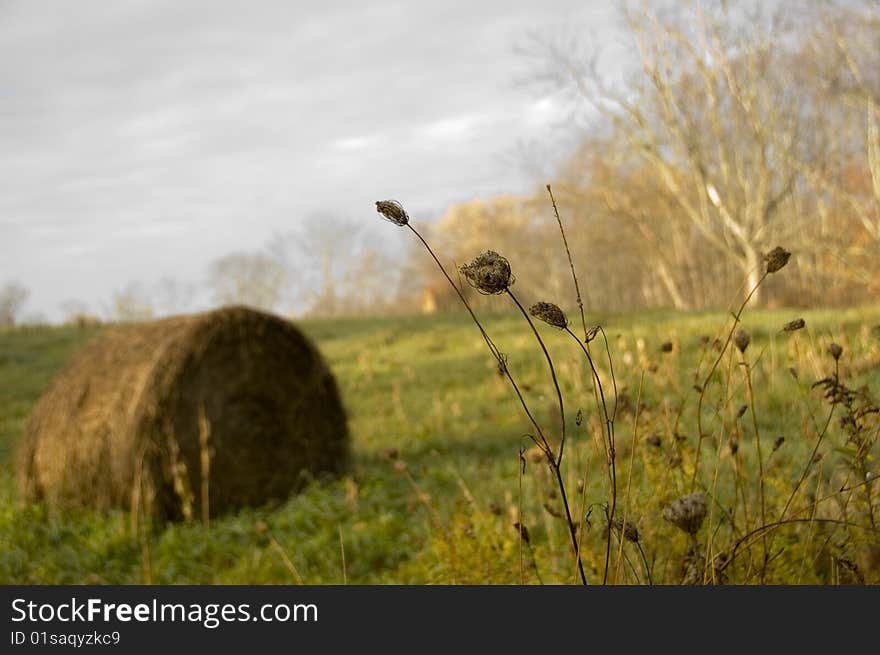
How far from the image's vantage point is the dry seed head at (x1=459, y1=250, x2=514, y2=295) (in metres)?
1.45

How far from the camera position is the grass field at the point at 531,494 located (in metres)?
2.83

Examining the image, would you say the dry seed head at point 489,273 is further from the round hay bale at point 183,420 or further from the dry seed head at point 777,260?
the round hay bale at point 183,420

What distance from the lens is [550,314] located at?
1.53 meters

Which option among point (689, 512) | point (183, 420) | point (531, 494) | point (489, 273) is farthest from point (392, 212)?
point (183, 420)

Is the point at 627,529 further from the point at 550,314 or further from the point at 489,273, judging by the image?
the point at 489,273

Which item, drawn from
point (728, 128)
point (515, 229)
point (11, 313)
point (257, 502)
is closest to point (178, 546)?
point (257, 502)

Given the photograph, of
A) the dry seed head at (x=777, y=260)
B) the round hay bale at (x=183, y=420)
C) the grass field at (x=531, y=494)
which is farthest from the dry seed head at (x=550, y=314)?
the round hay bale at (x=183, y=420)

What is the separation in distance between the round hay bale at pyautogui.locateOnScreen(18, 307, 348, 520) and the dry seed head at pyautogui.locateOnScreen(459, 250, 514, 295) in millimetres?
5619

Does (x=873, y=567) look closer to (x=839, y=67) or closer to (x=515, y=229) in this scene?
(x=839, y=67)

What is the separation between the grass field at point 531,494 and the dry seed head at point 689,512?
0.19 m

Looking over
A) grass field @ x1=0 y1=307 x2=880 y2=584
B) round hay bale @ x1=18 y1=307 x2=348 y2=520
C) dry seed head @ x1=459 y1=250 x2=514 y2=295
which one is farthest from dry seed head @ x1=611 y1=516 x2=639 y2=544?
round hay bale @ x1=18 y1=307 x2=348 y2=520

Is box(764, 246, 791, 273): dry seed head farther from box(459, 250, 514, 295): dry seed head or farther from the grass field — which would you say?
box(459, 250, 514, 295): dry seed head
